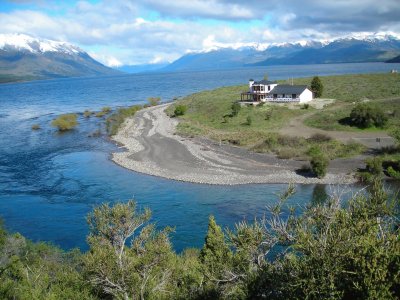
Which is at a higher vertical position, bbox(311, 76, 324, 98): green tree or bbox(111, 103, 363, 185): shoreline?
bbox(311, 76, 324, 98): green tree

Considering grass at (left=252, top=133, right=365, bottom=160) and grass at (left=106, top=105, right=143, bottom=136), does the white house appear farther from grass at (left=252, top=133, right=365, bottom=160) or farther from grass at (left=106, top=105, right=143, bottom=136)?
grass at (left=106, top=105, right=143, bottom=136)

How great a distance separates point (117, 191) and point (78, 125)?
170ft

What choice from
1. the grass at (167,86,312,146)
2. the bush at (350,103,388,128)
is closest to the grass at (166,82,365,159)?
the grass at (167,86,312,146)

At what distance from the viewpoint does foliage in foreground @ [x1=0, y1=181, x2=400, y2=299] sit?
1180cm

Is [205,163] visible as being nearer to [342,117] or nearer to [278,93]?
[342,117]

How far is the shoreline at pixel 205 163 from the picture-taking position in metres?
48.5

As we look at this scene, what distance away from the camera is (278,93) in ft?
296

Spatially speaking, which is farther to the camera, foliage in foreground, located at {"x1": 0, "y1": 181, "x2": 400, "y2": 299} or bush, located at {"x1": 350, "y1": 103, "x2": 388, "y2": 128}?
bush, located at {"x1": 350, "y1": 103, "x2": 388, "y2": 128}

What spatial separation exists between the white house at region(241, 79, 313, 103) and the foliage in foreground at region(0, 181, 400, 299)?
68.8m

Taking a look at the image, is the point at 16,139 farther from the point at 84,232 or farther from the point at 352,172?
the point at 352,172

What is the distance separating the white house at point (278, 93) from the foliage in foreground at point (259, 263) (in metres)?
68.8

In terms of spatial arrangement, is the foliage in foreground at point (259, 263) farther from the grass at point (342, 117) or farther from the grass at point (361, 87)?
the grass at point (361, 87)

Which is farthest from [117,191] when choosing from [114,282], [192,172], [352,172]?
[114,282]

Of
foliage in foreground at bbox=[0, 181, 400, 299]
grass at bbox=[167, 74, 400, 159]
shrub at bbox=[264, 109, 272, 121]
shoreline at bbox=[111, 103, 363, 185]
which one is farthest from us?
shrub at bbox=[264, 109, 272, 121]
